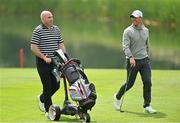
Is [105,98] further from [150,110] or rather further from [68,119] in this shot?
[68,119]

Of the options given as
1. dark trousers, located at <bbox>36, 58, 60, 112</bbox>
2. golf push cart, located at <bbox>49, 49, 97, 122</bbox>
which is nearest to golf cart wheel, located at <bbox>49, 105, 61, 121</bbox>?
golf push cart, located at <bbox>49, 49, 97, 122</bbox>

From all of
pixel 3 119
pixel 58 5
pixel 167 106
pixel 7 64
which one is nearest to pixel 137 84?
pixel 167 106

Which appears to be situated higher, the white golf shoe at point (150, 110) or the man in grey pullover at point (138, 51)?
the man in grey pullover at point (138, 51)

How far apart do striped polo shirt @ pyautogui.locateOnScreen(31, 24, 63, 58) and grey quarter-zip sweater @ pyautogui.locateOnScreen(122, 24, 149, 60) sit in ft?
4.15

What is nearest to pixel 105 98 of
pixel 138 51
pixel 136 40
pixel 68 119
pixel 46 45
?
pixel 138 51

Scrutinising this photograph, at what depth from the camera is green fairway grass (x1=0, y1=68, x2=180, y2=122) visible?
9828 millimetres

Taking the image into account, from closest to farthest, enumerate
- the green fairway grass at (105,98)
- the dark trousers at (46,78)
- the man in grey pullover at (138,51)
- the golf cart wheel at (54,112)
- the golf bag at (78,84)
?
the golf bag at (78,84) < the golf cart wheel at (54,112) < the dark trousers at (46,78) < the green fairway grass at (105,98) < the man in grey pullover at (138,51)

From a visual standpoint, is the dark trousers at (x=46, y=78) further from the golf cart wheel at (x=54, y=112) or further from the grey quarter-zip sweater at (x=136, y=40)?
the grey quarter-zip sweater at (x=136, y=40)

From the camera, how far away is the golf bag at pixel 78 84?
8.82m

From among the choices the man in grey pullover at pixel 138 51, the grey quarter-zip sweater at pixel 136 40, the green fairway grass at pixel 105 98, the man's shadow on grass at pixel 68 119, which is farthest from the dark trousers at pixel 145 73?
the man's shadow on grass at pixel 68 119

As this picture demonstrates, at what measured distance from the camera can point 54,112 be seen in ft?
30.9

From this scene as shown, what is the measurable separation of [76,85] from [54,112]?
777mm

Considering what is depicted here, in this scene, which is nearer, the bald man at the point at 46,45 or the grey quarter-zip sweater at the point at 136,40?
the bald man at the point at 46,45

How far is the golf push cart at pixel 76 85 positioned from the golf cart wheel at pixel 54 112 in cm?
2
